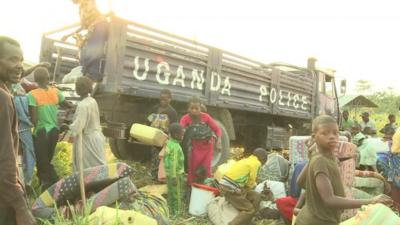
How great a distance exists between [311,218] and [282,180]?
11.4ft

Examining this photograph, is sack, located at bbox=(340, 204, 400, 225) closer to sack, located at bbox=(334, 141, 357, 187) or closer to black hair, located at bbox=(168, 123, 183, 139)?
sack, located at bbox=(334, 141, 357, 187)

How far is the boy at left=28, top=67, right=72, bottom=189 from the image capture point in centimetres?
496

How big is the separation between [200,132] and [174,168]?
2.12ft

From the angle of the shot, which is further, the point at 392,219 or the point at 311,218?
the point at 311,218

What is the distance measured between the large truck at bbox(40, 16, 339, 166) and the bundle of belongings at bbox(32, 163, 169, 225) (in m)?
1.45

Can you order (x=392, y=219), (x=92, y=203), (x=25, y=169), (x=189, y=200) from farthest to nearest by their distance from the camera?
1. (x=189, y=200)
2. (x=25, y=169)
3. (x=92, y=203)
4. (x=392, y=219)

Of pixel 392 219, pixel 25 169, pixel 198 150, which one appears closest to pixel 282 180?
pixel 198 150

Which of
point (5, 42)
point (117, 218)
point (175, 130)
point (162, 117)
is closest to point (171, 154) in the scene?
point (175, 130)

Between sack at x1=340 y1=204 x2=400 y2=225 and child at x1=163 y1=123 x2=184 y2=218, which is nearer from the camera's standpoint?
sack at x1=340 y1=204 x2=400 y2=225

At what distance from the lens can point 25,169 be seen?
4.78 m

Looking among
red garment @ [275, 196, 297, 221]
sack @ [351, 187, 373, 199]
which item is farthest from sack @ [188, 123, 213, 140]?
sack @ [351, 187, 373, 199]

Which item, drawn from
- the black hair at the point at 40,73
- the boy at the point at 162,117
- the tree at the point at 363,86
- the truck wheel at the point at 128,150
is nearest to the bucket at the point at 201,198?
the boy at the point at 162,117

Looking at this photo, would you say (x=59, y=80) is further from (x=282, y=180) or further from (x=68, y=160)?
(x=282, y=180)

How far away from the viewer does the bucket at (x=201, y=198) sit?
17.5ft
